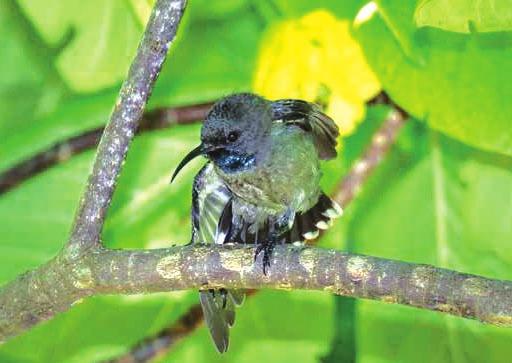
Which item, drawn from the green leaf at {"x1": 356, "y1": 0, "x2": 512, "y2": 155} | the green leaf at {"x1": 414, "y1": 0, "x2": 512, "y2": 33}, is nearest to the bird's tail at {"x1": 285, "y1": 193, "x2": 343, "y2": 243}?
the green leaf at {"x1": 356, "y1": 0, "x2": 512, "y2": 155}

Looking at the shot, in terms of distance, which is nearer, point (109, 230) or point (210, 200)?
point (210, 200)

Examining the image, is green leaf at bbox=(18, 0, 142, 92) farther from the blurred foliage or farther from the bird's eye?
the bird's eye

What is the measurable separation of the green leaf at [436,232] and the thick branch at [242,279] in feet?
2.17

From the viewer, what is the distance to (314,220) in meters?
1.98

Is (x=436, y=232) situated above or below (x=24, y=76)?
below

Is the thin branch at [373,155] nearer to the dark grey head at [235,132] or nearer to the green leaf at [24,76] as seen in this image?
the dark grey head at [235,132]

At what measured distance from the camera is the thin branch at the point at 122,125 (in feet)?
5.00

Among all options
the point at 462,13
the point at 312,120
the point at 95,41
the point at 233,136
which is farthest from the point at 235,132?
the point at 462,13

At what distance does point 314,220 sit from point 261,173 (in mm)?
138

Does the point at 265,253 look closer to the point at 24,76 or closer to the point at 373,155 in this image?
the point at 373,155

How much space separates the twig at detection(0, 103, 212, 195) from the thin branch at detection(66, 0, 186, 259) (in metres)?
0.63

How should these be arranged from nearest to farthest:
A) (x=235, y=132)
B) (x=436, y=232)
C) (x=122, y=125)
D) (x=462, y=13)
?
(x=462, y=13) < (x=122, y=125) < (x=235, y=132) < (x=436, y=232)

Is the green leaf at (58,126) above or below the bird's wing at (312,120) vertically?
above

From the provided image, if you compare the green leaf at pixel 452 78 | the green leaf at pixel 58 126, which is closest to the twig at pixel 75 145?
the green leaf at pixel 58 126
